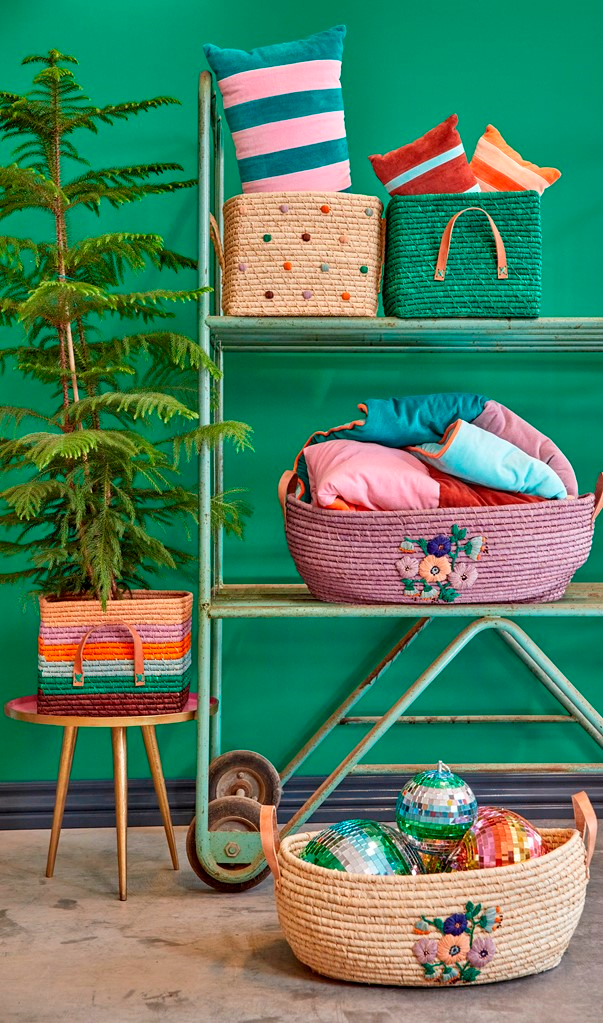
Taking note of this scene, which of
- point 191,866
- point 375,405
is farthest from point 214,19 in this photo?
point 191,866

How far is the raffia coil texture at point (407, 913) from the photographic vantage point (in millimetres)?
1385

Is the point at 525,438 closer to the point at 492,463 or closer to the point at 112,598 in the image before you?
the point at 492,463

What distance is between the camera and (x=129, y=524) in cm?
181

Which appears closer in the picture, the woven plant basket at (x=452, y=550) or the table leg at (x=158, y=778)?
the woven plant basket at (x=452, y=550)

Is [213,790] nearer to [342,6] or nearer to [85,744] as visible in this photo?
[85,744]

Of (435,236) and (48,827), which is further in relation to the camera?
(48,827)

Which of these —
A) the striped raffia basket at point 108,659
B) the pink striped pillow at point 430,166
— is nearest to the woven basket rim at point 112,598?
the striped raffia basket at point 108,659

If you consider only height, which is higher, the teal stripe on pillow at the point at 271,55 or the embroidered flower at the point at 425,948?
the teal stripe on pillow at the point at 271,55

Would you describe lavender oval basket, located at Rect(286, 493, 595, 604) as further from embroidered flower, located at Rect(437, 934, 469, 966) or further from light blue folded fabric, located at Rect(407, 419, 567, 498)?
embroidered flower, located at Rect(437, 934, 469, 966)

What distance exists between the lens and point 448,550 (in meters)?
1.73

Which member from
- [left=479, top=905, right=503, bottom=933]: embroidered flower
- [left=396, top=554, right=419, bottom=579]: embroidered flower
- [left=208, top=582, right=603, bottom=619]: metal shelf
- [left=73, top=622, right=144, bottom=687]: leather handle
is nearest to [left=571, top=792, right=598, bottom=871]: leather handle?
[left=479, top=905, right=503, bottom=933]: embroidered flower

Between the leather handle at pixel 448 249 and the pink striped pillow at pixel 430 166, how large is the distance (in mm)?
71

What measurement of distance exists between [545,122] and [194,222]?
0.86 m

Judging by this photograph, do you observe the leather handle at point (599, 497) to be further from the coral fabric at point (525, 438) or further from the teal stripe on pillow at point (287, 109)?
the teal stripe on pillow at point (287, 109)
